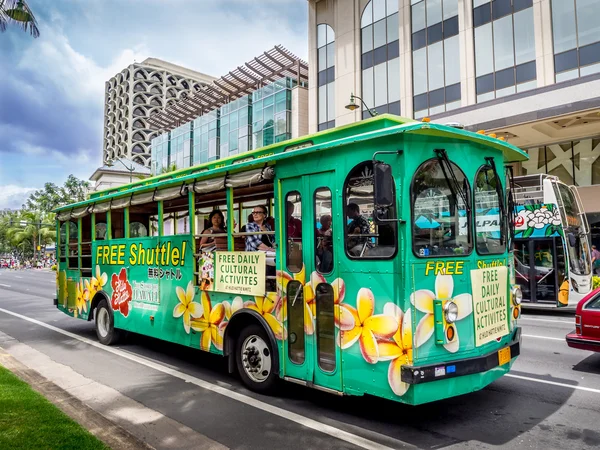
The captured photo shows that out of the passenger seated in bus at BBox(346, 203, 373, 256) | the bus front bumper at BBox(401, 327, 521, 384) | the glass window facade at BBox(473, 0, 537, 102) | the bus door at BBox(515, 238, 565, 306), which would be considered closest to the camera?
the bus front bumper at BBox(401, 327, 521, 384)

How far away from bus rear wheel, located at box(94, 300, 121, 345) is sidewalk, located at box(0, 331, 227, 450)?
145cm

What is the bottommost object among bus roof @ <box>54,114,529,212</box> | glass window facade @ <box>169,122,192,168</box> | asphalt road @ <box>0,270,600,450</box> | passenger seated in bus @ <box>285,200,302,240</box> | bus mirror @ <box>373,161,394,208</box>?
asphalt road @ <box>0,270,600,450</box>

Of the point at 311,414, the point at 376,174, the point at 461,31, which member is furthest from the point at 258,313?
the point at 461,31

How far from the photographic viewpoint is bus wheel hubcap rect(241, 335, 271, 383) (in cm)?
609

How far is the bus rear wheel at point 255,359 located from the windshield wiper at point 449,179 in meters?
2.83

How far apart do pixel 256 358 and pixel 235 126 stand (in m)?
38.2

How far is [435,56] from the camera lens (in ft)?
86.7

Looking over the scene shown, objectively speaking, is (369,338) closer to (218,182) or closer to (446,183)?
(446,183)

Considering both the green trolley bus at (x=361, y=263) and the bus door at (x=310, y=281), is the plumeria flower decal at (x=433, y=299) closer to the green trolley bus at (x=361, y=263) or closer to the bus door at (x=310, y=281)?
A: the green trolley bus at (x=361, y=263)

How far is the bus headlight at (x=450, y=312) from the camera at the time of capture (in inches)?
182

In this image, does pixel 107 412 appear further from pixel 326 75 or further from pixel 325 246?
pixel 326 75

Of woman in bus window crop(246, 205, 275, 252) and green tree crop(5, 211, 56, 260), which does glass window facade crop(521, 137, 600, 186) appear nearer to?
woman in bus window crop(246, 205, 275, 252)

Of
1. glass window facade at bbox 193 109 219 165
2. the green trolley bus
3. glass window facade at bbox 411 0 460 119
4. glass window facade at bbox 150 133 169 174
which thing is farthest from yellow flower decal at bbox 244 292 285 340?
glass window facade at bbox 150 133 169 174

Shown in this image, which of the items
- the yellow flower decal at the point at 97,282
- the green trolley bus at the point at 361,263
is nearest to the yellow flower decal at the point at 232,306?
the green trolley bus at the point at 361,263
